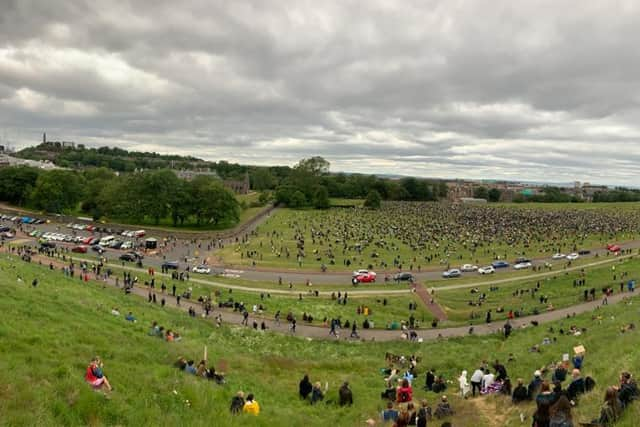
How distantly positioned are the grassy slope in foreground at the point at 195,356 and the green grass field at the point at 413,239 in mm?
25697

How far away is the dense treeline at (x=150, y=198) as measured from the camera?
7125 cm

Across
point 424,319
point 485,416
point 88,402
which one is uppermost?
point 88,402

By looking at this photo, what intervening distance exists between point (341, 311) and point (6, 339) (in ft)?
75.0

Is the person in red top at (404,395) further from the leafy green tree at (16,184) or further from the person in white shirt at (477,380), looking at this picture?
the leafy green tree at (16,184)

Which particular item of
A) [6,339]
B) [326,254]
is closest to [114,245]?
[326,254]

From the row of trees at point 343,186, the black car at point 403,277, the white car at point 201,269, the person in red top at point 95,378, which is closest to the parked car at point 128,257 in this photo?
the white car at point 201,269

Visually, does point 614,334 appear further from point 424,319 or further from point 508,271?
point 508,271

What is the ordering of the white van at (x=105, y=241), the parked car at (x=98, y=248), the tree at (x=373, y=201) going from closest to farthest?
the parked car at (x=98, y=248), the white van at (x=105, y=241), the tree at (x=373, y=201)

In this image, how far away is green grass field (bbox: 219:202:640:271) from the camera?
171ft

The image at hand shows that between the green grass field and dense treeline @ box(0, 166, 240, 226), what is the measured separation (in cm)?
951

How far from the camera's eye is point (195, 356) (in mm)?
16109

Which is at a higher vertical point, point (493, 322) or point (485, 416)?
point (485, 416)

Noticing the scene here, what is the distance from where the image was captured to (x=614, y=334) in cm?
1953

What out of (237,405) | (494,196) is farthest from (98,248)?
(494,196)
